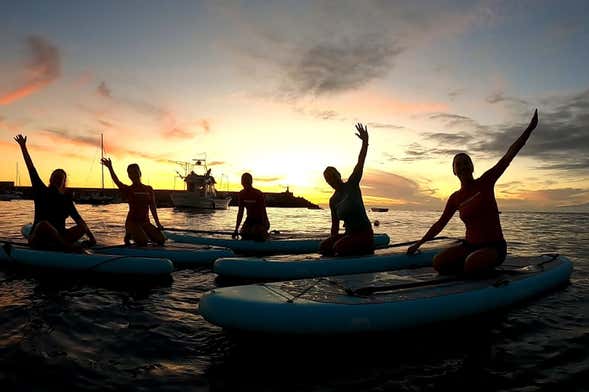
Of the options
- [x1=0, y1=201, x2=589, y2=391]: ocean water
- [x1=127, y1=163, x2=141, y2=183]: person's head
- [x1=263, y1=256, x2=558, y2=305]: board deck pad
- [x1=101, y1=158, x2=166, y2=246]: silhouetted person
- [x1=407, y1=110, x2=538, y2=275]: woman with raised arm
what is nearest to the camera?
[x1=0, y1=201, x2=589, y2=391]: ocean water

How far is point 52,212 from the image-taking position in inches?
341

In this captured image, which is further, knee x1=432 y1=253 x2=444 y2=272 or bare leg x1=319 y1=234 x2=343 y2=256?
bare leg x1=319 y1=234 x2=343 y2=256

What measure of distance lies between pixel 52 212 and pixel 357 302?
7126 millimetres

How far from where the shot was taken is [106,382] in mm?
3982

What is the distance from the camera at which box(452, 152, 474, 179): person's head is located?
252 inches

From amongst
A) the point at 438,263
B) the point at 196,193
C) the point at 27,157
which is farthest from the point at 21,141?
the point at 196,193

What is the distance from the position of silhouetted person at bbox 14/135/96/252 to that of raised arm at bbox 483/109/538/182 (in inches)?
313

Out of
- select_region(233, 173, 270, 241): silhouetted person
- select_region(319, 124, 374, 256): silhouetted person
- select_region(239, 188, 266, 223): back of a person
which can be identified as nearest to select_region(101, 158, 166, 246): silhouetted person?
select_region(233, 173, 270, 241): silhouetted person

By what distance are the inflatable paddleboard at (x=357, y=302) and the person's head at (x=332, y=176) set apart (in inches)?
93.0

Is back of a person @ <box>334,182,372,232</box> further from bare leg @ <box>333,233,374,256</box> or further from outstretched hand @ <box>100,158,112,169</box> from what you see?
outstretched hand @ <box>100,158,112,169</box>

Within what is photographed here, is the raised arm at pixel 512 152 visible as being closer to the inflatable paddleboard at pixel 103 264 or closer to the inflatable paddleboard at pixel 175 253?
the inflatable paddleboard at pixel 103 264

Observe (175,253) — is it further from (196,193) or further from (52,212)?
(196,193)

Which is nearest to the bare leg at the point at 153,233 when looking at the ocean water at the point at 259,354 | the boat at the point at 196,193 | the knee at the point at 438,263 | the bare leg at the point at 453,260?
the ocean water at the point at 259,354

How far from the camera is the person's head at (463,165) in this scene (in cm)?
641
